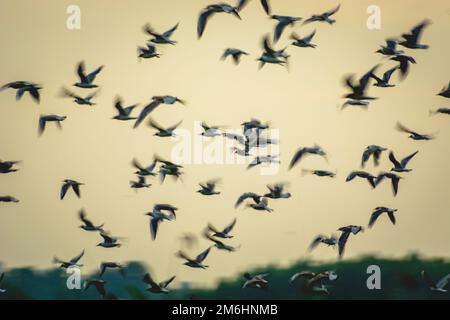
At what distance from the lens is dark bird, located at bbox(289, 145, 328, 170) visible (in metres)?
4.27

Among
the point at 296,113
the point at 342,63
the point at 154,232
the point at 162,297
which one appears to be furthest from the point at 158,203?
the point at 342,63

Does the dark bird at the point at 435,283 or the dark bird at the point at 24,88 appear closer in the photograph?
the dark bird at the point at 24,88

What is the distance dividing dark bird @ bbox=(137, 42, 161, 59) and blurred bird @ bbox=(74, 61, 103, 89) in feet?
0.74

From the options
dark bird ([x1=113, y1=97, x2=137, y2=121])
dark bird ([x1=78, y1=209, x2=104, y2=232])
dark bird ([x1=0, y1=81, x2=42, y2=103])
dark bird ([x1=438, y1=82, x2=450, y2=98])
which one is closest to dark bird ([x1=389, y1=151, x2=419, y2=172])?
dark bird ([x1=438, y1=82, x2=450, y2=98])

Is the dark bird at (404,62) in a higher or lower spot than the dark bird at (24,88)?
higher

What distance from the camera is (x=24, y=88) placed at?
13.9 ft

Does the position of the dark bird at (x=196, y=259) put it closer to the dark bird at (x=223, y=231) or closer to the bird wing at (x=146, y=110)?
the dark bird at (x=223, y=231)

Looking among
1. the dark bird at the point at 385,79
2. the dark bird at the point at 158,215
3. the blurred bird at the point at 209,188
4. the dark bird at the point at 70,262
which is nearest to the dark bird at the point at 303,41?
the dark bird at the point at 385,79

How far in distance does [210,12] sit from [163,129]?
636mm

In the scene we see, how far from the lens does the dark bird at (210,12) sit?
13.9 ft

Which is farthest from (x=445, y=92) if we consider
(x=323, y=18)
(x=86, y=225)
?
(x=86, y=225)

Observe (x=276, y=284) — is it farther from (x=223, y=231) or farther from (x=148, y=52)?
(x=148, y=52)

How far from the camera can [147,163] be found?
427cm

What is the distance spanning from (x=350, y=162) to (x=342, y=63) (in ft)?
1.65
